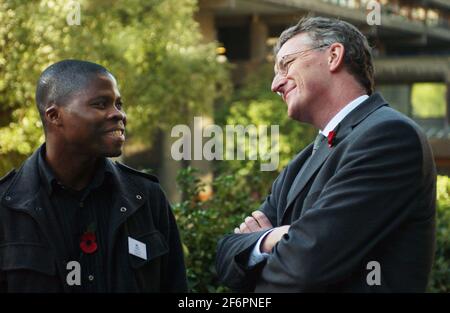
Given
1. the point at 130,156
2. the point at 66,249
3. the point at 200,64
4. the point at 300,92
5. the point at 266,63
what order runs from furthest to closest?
1. the point at 266,63
2. the point at 130,156
3. the point at 200,64
4. the point at 300,92
5. the point at 66,249

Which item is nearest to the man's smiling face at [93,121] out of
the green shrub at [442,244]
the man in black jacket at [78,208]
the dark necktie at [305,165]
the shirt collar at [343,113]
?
the man in black jacket at [78,208]

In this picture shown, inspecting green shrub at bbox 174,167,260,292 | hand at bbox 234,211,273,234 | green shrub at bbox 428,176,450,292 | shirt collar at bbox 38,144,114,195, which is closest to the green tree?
green shrub at bbox 428,176,450,292

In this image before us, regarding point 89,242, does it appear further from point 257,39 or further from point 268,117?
point 257,39

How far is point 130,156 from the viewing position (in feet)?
129

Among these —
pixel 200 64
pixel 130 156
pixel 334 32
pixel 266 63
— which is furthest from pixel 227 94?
pixel 334 32

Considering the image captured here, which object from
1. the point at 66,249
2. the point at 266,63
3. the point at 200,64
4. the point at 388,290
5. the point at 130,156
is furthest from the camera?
the point at 266,63

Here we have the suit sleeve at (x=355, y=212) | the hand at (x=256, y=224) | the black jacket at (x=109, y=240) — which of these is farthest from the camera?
the hand at (x=256, y=224)

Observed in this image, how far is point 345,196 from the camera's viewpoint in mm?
3510

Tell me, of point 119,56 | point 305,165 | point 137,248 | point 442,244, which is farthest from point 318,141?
point 119,56

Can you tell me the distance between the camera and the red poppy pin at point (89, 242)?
365cm

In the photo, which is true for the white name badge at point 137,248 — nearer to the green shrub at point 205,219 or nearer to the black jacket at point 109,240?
the black jacket at point 109,240

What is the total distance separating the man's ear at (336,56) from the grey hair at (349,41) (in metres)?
0.02
